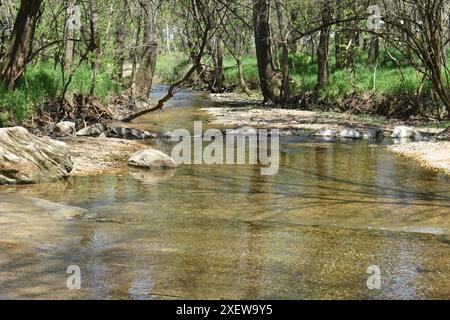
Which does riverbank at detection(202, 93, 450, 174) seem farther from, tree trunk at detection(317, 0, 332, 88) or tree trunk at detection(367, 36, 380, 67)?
tree trunk at detection(367, 36, 380, 67)

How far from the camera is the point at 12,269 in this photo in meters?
4.42

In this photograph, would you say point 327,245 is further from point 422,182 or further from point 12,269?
point 422,182

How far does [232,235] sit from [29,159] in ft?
14.0

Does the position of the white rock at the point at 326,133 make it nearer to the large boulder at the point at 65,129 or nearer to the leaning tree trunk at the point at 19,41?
the large boulder at the point at 65,129

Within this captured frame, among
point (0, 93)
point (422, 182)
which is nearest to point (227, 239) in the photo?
point (422, 182)

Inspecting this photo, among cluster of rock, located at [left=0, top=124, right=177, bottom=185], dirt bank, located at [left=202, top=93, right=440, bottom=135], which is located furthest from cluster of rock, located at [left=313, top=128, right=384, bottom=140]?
cluster of rock, located at [left=0, top=124, right=177, bottom=185]

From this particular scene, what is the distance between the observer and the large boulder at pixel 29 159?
8828 mm

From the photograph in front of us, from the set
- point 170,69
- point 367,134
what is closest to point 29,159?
point 367,134

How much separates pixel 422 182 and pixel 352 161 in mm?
2210

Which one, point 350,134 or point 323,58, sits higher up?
point 323,58

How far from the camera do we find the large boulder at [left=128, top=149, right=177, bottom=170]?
10.7m

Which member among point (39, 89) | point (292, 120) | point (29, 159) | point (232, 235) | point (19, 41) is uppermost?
point (19, 41)

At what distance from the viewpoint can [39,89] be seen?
15773 millimetres

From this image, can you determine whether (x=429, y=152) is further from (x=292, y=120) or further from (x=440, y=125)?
(x=292, y=120)
